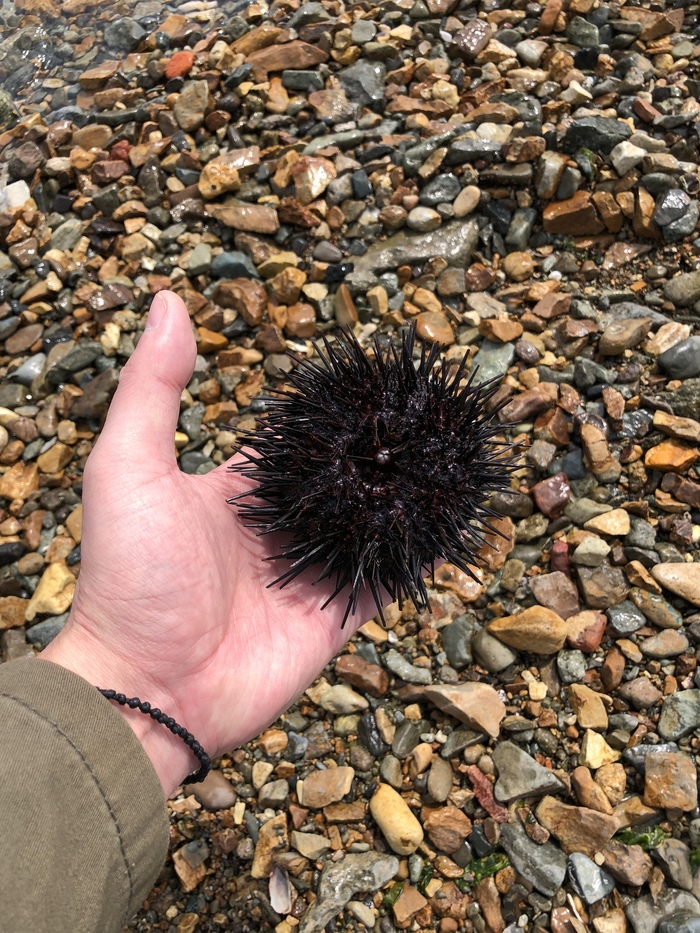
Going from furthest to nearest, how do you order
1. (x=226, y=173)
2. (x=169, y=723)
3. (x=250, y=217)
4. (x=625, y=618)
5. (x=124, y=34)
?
(x=124, y=34) → (x=226, y=173) → (x=250, y=217) → (x=625, y=618) → (x=169, y=723)

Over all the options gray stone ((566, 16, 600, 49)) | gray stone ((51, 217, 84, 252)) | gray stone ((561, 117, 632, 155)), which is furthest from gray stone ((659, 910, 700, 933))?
gray stone ((566, 16, 600, 49))

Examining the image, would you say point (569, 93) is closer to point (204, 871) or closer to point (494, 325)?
point (494, 325)

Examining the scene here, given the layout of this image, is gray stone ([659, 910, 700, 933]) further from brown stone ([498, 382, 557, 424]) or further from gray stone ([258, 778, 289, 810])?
brown stone ([498, 382, 557, 424])

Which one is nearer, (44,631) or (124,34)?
(44,631)

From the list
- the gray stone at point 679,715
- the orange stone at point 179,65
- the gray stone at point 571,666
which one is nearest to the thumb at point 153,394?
the gray stone at point 571,666

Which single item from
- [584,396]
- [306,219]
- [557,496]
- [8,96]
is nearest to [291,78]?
[306,219]

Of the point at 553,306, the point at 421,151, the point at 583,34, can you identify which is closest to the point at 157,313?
the point at 553,306

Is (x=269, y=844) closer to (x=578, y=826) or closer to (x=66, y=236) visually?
(x=578, y=826)
